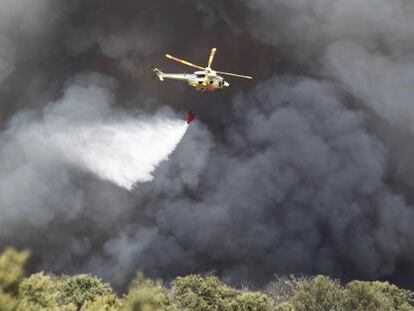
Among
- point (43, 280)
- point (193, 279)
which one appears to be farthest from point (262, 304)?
point (43, 280)

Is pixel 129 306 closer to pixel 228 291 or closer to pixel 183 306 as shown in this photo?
pixel 183 306

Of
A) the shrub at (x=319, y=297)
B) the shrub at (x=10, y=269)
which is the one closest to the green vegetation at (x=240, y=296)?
the shrub at (x=319, y=297)

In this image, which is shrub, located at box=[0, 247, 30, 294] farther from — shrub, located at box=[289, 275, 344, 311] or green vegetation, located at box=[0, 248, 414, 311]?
shrub, located at box=[289, 275, 344, 311]

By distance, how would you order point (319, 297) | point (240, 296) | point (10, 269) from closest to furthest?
1. point (10, 269)
2. point (240, 296)
3. point (319, 297)

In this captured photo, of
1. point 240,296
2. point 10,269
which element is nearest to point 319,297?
point 240,296

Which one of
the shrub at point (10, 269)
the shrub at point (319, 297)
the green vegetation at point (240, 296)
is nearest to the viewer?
the shrub at point (10, 269)

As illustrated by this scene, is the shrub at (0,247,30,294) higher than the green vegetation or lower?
lower

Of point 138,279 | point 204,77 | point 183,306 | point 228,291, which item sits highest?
point 204,77

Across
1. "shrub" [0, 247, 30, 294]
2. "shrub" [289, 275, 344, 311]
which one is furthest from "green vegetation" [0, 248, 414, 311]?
"shrub" [0, 247, 30, 294]

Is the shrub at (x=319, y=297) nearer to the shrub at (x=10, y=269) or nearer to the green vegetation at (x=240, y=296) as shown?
the green vegetation at (x=240, y=296)

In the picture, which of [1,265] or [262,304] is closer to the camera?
[1,265]

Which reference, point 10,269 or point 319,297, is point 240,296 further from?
point 10,269

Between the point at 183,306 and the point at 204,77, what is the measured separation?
40610mm

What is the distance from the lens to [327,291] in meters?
93.9
